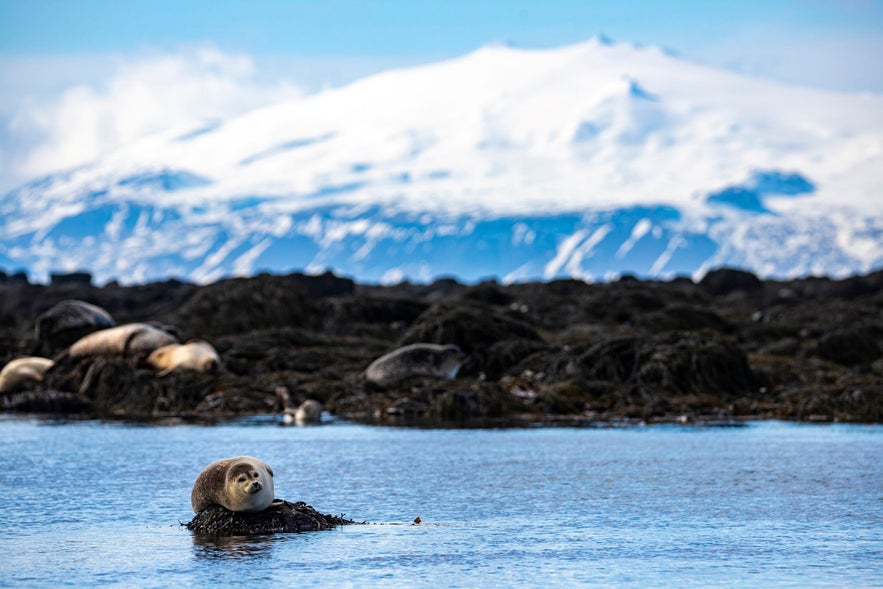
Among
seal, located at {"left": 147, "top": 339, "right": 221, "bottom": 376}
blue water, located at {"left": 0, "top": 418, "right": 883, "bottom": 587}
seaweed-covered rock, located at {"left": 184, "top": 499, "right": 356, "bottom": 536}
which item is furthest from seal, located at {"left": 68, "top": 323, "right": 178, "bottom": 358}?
seaweed-covered rock, located at {"left": 184, "top": 499, "right": 356, "bottom": 536}

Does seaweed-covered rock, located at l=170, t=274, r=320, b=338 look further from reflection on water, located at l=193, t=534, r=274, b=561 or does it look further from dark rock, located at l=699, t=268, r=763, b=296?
dark rock, located at l=699, t=268, r=763, b=296

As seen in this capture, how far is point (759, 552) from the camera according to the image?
15289mm

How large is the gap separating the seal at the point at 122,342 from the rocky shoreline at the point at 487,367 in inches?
13.0

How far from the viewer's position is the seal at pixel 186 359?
3578 cm

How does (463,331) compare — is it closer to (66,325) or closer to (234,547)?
(66,325)

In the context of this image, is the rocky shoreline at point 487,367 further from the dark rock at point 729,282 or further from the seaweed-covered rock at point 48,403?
the dark rock at point 729,282

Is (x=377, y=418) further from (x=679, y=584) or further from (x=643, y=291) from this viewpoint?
(x=643, y=291)

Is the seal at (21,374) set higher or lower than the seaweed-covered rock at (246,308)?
lower

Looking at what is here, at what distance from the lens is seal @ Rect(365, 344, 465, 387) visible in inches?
1348

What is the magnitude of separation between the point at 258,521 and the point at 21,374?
73.0 feet

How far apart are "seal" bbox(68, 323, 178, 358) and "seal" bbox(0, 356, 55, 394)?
810 millimetres

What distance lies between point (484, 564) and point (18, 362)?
81.8 ft

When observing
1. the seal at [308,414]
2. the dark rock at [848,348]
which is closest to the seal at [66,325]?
the seal at [308,414]

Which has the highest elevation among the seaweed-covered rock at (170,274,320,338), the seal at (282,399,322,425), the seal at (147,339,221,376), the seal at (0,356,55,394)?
the seaweed-covered rock at (170,274,320,338)
